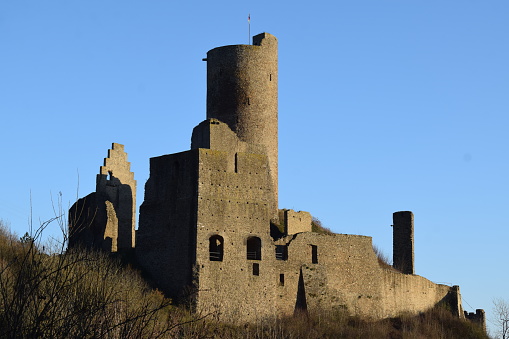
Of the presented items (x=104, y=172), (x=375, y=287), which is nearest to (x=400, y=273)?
(x=375, y=287)

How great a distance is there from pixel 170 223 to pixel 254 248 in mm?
3309

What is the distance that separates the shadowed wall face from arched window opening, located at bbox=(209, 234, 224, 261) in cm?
1281

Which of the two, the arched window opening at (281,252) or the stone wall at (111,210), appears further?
the stone wall at (111,210)

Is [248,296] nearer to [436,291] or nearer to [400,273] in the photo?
[400,273]

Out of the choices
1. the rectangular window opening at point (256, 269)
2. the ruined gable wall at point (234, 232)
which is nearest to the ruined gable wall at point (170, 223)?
the ruined gable wall at point (234, 232)

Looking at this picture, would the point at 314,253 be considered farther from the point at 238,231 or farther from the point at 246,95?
the point at 246,95

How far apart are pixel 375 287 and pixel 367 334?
3.79 meters

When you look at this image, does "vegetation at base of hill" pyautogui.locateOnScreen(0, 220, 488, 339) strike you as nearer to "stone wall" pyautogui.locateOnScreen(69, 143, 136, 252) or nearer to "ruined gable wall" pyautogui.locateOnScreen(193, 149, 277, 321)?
"ruined gable wall" pyautogui.locateOnScreen(193, 149, 277, 321)

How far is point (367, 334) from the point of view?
37312mm

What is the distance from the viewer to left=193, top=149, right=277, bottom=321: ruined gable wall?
35.0 meters

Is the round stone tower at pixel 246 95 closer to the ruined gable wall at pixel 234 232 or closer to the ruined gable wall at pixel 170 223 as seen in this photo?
the ruined gable wall at pixel 234 232

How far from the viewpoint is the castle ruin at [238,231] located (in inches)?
1396

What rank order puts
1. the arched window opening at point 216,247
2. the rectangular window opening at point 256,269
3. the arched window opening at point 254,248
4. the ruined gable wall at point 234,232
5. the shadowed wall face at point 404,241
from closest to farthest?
the ruined gable wall at point 234,232 < the arched window opening at point 216,247 < the rectangular window opening at point 256,269 < the arched window opening at point 254,248 < the shadowed wall face at point 404,241

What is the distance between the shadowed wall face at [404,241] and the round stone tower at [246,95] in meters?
6.08
